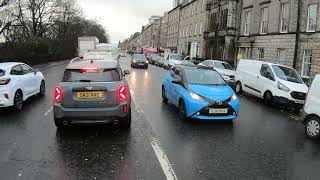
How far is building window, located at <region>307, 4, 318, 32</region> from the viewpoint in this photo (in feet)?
86.1

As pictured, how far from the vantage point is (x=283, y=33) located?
1166 inches

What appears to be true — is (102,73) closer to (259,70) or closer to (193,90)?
(193,90)

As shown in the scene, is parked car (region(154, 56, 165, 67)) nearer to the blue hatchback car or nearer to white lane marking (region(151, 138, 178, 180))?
the blue hatchback car

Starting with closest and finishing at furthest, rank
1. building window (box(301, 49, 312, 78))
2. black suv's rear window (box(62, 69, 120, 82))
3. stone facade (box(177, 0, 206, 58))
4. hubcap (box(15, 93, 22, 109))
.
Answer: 1. black suv's rear window (box(62, 69, 120, 82))
2. hubcap (box(15, 93, 22, 109))
3. building window (box(301, 49, 312, 78))
4. stone facade (box(177, 0, 206, 58))

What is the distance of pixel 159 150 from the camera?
7.10 m

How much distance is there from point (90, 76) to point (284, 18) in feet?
83.8

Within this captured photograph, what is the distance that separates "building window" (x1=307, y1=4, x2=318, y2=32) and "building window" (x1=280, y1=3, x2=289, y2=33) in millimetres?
2826

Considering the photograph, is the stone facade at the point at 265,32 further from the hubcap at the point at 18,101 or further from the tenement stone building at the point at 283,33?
the hubcap at the point at 18,101

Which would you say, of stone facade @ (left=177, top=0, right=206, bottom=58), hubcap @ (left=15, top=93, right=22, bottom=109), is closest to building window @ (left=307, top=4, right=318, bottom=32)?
hubcap @ (left=15, top=93, right=22, bottom=109)

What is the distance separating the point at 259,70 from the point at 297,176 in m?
10.7

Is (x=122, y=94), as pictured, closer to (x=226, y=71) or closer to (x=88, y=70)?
(x=88, y=70)

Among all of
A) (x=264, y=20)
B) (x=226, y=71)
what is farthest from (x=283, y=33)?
(x=226, y=71)

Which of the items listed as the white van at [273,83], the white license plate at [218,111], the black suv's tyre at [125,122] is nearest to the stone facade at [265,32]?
the white van at [273,83]

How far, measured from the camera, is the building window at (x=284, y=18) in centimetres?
2975
